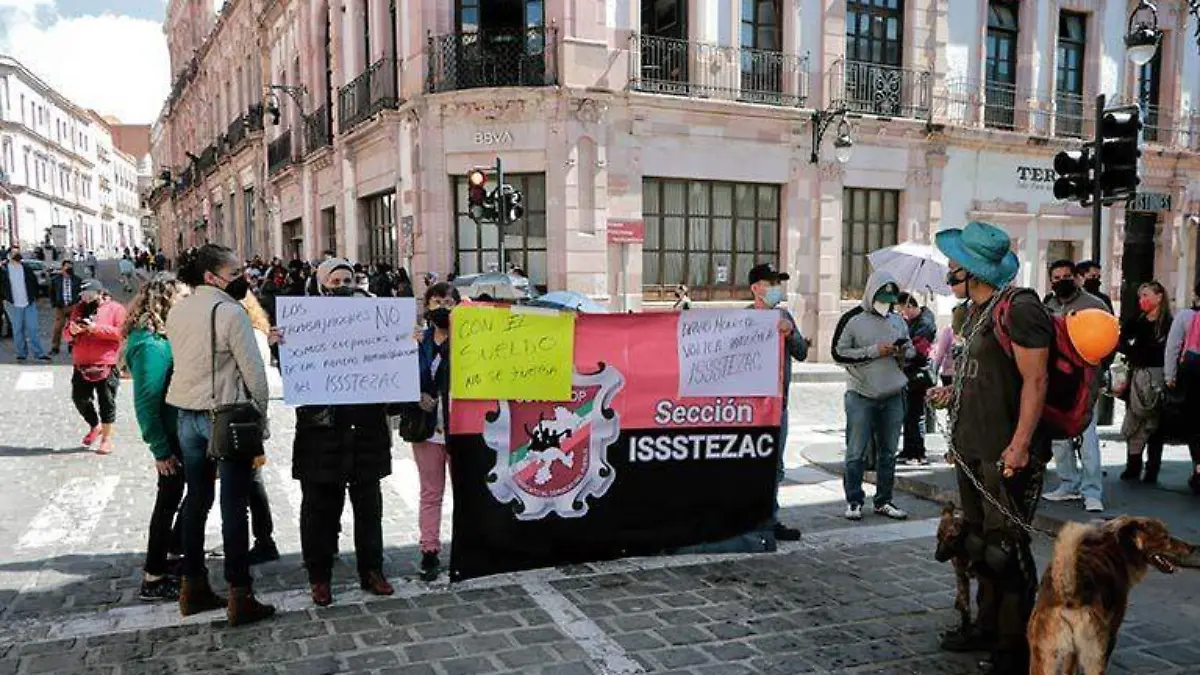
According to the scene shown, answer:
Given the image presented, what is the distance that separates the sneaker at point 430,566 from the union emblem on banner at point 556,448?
566 mm

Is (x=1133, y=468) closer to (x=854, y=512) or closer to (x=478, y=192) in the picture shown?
(x=854, y=512)

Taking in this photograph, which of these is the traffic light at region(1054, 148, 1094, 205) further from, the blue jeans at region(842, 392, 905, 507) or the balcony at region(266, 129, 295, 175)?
the balcony at region(266, 129, 295, 175)

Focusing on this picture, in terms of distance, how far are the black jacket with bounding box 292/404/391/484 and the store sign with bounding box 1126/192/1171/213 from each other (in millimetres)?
24746

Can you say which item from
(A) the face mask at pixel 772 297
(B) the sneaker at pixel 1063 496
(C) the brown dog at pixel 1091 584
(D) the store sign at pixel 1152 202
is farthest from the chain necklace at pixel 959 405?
(D) the store sign at pixel 1152 202

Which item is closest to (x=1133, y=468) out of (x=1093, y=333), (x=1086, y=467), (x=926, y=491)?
(x=1086, y=467)

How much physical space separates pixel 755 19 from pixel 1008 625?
16919mm

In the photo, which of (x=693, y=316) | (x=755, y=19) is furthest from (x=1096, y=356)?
(x=755, y=19)

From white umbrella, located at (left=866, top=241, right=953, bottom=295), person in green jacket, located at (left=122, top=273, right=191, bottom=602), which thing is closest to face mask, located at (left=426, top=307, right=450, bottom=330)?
person in green jacket, located at (left=122, top=273, right=191, bottom=602)

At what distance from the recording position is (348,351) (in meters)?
4.86

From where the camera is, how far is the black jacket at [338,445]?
15.8ft

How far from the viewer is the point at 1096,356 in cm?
373

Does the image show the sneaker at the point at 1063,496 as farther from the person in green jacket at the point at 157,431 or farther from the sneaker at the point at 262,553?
the person in green jacket at the point at 157,431

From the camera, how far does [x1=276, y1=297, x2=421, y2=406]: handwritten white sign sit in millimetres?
4758

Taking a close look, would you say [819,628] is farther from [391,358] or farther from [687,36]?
[687,36]
